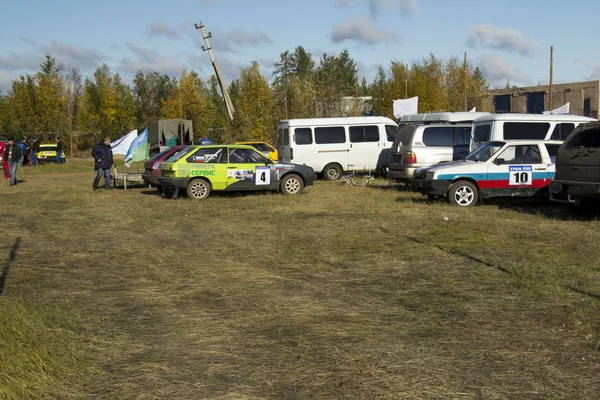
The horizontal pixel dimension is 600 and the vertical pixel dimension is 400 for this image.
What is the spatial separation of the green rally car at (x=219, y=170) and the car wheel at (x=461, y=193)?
5148mm

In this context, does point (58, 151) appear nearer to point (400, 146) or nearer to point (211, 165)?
point (211, 165)

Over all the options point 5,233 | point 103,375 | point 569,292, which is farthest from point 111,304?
point 5,233

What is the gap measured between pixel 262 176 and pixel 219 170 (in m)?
1.16

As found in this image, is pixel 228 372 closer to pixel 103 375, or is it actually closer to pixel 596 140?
pixel 103 375

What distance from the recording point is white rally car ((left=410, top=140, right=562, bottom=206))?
623 inches

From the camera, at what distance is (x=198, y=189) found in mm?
18703

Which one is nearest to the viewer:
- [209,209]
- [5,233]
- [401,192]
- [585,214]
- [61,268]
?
[61,268]

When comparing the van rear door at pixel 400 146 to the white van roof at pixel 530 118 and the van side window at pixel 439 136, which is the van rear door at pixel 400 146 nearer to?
the van side window at pixel 439 136

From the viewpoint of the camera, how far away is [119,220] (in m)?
14.5

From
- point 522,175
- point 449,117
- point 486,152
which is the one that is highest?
point 449,117

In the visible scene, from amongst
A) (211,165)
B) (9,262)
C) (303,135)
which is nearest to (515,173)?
(211,165)

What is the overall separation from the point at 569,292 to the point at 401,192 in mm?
12153

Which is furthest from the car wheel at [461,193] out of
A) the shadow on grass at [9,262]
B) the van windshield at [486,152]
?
the shadow on grass at [9,262]

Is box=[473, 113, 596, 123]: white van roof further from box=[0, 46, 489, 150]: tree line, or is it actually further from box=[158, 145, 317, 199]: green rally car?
box=[0, 46, 489, 150]: tree line
